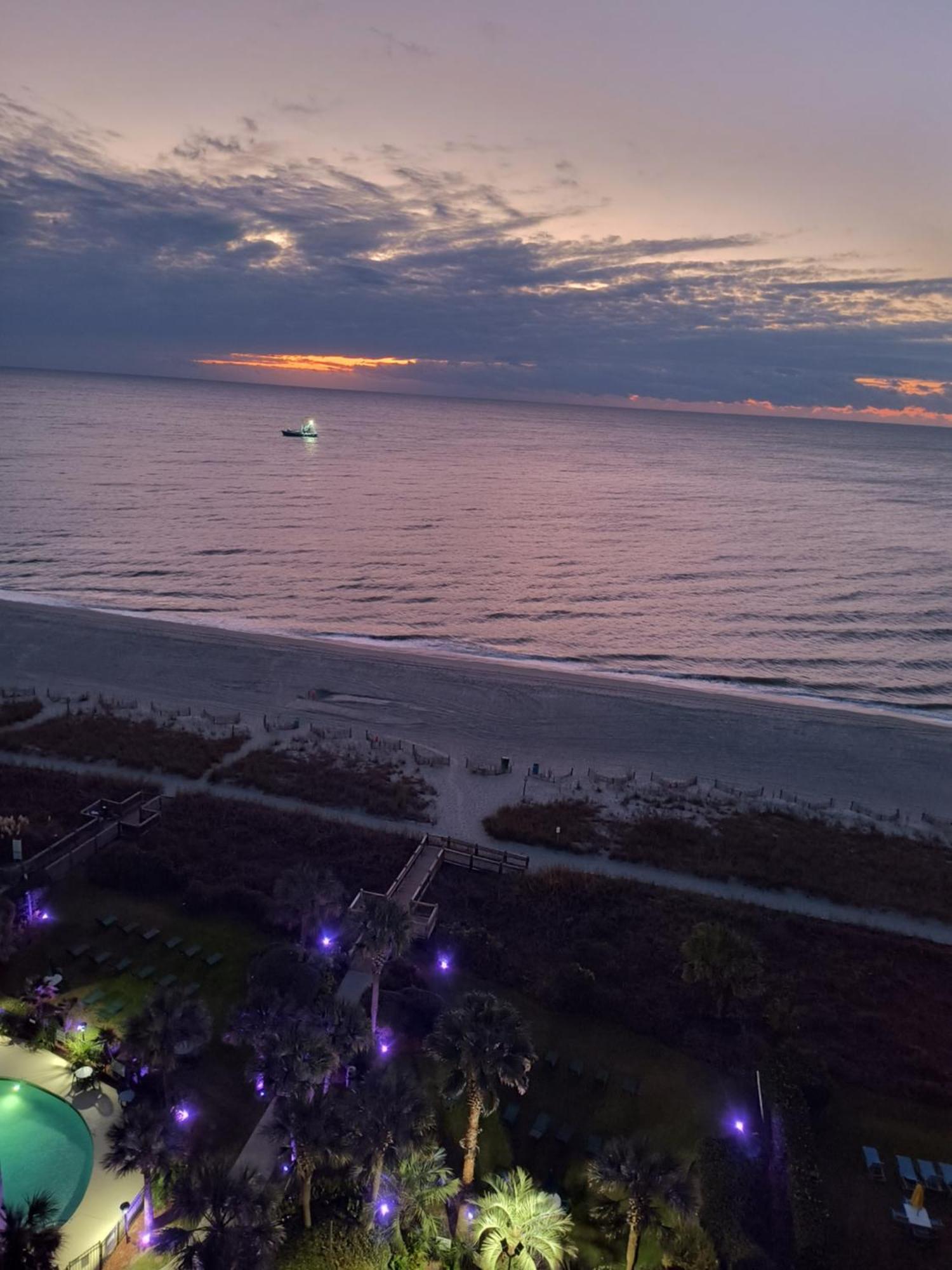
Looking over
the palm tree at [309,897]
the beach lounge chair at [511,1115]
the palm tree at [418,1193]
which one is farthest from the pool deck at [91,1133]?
the beach lounge chair at [511,1115]

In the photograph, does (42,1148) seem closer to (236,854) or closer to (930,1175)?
(236,854)

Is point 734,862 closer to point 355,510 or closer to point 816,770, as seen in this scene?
point 816,770

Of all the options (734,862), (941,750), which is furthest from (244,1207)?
(941,750)

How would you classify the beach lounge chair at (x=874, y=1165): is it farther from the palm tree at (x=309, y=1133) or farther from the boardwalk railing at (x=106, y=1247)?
the boardwalk railing at (x=106, y=1247)

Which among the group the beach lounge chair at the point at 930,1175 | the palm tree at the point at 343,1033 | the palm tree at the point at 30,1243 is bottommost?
the beach lounge chair at the point at 930,1175

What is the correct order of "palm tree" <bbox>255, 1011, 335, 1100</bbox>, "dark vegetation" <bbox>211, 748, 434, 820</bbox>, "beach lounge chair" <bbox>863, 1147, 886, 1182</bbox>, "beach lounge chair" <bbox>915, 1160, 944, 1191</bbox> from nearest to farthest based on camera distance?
1. "palm tree" <bbox>255, 1011, 335, 1100</bbox>
2. "beach lounge chair" <bbox>915, 1160, 944, 1191</bbox>
3. "beach lounge chair" <bbox>863, 1147, 886, 1182</bbox>
4. "dark vegetation" <bbox>211, 748, 434, 820</bbox>

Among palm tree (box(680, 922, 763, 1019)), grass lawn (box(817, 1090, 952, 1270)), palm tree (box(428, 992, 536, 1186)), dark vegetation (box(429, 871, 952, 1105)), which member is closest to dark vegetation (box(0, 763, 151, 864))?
dark vegetation (box(429, 871, 952, 1105))

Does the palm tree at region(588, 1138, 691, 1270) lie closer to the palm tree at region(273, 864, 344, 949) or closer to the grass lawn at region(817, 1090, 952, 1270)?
the grass lawn at region(817, 1090, 952, 1270)
